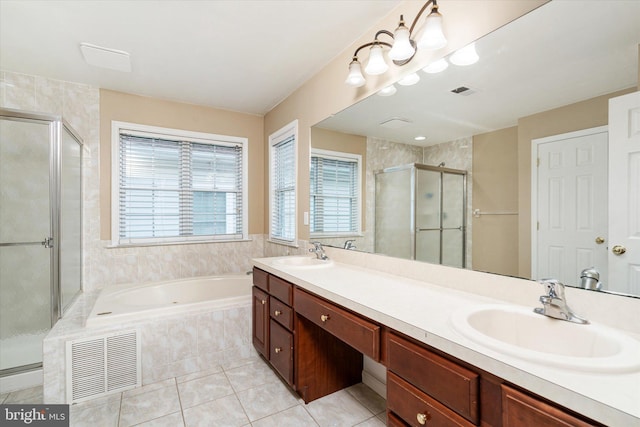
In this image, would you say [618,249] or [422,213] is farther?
[422,213]

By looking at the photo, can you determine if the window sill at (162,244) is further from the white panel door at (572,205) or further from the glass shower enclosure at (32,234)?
the white panel door at (572,205)

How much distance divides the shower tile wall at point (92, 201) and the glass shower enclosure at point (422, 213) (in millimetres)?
2244

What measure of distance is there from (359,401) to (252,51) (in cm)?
255

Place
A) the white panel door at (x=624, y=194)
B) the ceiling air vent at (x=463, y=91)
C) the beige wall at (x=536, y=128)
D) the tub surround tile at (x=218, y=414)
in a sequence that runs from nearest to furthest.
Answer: the white panel door at (x=624, y=194) < the beige wall at (x=536, y=128) < the ceiling air vent at (x=463, y=91) < the tub surround tile at (x=218, y=414)

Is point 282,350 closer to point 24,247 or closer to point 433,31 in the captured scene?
point 433,31

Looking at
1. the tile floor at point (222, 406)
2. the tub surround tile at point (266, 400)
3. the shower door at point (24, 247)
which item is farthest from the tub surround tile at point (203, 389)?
the shower door at point (24, 247)

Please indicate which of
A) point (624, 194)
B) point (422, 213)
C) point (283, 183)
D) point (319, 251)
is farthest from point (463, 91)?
point (283, 183)

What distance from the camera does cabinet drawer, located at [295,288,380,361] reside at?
1164 millimetres

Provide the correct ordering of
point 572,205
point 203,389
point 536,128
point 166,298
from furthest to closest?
point 166,298
point 203,389
point 536,128
point 572,205

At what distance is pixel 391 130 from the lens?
185 cm

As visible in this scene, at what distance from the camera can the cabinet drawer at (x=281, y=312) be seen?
1863 mm

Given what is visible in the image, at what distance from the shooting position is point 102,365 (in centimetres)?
196

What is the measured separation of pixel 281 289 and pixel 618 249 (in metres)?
1.62

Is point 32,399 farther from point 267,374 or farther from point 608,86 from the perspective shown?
point 608,86
